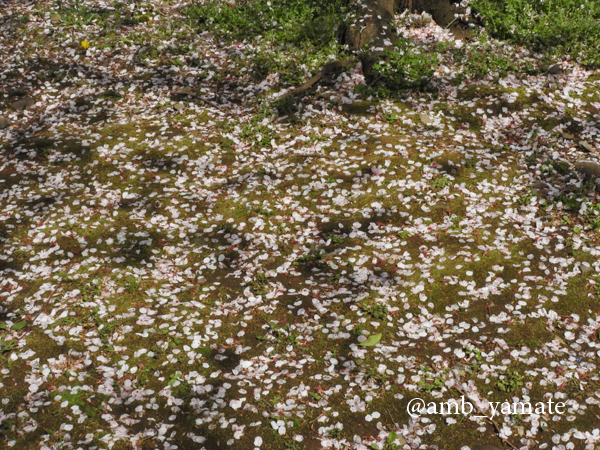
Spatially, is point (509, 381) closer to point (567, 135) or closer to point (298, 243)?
point (298, 243)

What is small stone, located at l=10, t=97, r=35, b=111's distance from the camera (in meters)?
13.6

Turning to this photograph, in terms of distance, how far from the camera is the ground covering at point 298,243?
645cm

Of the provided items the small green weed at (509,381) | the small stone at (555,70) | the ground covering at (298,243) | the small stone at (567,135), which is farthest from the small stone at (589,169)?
the small green weed at (509,381)

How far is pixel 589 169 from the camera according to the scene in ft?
32.2

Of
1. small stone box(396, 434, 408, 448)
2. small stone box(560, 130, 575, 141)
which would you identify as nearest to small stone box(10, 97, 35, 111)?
small stone box(396, 434, 408, 448)

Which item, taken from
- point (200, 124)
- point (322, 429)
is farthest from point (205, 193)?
point (322, 429)

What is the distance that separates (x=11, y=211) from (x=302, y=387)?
724 cm

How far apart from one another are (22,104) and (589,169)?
543 inches

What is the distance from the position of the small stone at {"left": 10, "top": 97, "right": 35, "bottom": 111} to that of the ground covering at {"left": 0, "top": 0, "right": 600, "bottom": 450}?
0.20 feet

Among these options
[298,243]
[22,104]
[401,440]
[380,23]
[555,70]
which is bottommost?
[401,440]

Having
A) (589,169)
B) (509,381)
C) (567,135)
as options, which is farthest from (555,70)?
(509,381)

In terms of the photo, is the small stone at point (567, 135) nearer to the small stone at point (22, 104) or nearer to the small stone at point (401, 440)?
the small stone at point (401, 440)

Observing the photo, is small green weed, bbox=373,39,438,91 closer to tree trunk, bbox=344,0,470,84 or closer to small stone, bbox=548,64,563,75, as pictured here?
tree trunk, bbox=344,0,470,84

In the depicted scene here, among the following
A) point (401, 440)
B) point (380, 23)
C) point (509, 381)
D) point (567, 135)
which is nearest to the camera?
point (401, 440)
